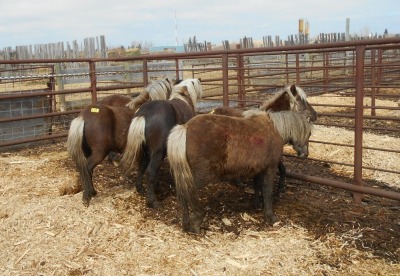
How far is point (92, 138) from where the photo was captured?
14.6ft

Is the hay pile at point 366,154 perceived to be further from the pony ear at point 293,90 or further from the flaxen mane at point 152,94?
the flaxen mane at point 152,94

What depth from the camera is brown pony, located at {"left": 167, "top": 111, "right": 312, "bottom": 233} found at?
11.6 ft

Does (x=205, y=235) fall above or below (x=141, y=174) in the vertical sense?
below

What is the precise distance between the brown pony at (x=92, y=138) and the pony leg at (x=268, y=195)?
1802mm

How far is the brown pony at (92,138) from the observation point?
14.4 feet

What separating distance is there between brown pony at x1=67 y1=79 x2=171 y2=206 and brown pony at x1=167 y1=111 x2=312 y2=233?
1.19 metres

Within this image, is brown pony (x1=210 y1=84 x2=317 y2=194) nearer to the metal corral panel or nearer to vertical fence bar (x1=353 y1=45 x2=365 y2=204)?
vertical fence bar (x1=353 y1=45 x2=365 y2=204)

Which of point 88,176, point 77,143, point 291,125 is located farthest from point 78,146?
point 291,125

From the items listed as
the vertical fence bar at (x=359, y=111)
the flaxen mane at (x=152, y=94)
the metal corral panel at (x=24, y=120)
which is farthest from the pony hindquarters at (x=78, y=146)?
the metal corral panel at (x=24, y=120)

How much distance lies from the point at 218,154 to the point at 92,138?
5.37ft

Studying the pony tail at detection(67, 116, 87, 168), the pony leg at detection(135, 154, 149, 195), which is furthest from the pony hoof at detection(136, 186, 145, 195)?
the pony tail at detection(67, 116, 87, 168)

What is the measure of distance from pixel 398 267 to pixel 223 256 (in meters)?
1.34

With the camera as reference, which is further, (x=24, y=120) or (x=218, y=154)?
(x=24, y=120)

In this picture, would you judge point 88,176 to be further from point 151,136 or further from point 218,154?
point 218,154
